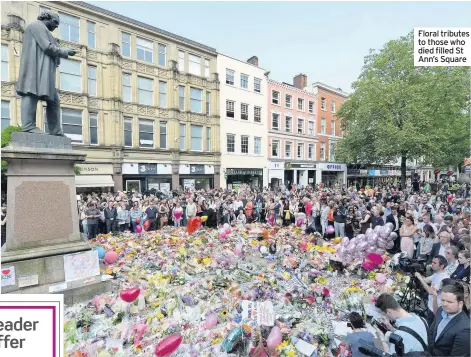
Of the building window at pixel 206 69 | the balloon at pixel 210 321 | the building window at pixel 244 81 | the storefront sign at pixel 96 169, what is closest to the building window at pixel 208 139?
the building window at pixel 206 69

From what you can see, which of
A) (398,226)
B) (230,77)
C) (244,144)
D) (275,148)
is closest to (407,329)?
(398,226)

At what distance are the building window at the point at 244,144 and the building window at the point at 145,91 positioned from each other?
32.4 feet

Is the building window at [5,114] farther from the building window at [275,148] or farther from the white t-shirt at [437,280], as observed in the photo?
the building window at [275,148]

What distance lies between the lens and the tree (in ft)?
66.0

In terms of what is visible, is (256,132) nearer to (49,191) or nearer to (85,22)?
(85,22)

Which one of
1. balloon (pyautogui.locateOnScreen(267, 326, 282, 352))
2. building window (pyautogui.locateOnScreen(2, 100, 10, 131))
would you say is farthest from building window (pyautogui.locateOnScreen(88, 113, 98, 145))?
balloon (pyautogui.locateOnScreen(267, 326, 282, 352))

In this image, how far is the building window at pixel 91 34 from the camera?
19.3 m

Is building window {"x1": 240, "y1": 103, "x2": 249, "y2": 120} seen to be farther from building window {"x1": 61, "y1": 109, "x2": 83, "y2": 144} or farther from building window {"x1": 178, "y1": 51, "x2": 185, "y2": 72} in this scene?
building window {"x1": 61, "y1": 109, "x2": 83, "y2": 144}

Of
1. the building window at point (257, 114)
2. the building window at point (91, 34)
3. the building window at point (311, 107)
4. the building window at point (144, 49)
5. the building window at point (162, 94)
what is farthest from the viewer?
the building window at point (311, 107)

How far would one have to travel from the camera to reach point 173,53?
23672mm

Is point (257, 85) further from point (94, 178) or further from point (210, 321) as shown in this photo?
point (210, 321)

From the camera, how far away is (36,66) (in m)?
4.77

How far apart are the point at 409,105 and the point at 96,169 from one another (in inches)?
932

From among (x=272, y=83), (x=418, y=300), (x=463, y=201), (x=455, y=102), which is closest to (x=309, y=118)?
(x=272, y=83)
